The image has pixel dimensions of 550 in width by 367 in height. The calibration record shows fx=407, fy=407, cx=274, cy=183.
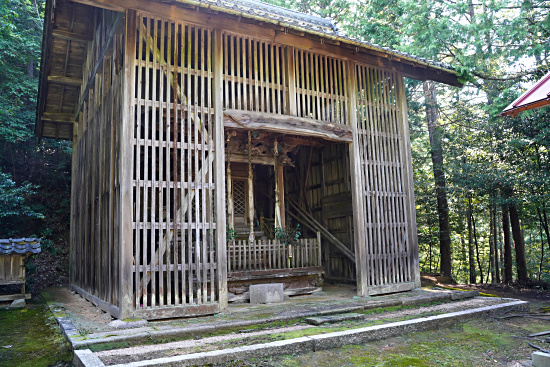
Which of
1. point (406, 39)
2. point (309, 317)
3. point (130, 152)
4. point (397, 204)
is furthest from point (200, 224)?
point (406, 39)

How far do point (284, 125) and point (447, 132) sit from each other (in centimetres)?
878

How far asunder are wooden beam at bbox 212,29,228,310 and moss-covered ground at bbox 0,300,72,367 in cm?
275

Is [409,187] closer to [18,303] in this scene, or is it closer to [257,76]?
[257,76]

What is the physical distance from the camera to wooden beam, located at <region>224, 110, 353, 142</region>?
8.32 m

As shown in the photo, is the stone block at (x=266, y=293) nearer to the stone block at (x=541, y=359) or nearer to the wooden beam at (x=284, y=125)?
the wooden beam at (x=284, y=125)

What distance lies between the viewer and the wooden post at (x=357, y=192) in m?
9.32

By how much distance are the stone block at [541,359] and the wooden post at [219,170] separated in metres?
4.94

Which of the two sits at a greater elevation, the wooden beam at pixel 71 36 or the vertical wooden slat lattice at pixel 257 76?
the wooden beam at pixel 71 36

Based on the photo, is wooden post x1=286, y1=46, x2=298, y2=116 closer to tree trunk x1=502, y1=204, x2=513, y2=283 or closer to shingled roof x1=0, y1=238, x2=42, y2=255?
shingled roof x1=0, y1=238, x2=42, y2=255

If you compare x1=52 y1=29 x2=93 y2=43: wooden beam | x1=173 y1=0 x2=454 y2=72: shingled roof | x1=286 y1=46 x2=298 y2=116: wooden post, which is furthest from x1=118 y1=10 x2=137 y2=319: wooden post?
x1=52 y1=29 x2=93 y2=43: wooden beam

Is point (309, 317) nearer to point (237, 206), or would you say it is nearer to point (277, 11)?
point (237, 206)

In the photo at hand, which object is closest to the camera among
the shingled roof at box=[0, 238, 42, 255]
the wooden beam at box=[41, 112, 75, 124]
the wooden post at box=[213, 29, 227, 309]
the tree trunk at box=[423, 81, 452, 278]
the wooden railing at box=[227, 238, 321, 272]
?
the wooden post at box=[213, 29, 227, 309]

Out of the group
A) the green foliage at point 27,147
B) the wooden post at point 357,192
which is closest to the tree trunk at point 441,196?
the wooden post at point 357,192

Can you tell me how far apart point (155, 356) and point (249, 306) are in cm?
387
